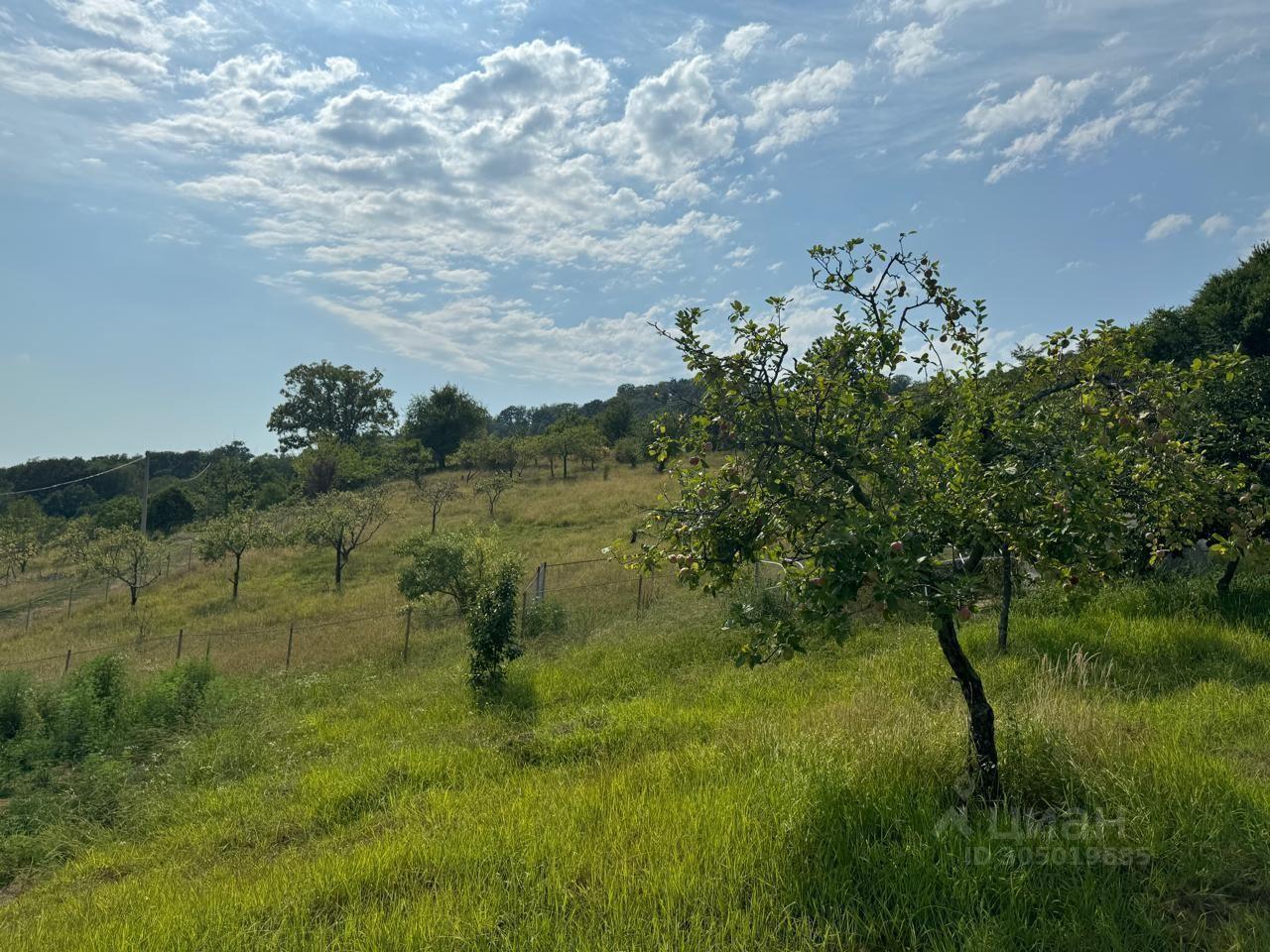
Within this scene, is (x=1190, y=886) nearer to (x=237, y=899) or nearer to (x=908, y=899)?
(x=908, y=899)

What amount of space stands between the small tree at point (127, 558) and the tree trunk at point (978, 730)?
34.8m

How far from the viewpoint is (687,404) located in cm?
548

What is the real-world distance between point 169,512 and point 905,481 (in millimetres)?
71262

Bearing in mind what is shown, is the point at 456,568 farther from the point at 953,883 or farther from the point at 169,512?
the point at 169,512

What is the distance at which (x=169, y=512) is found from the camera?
6034 centimetres

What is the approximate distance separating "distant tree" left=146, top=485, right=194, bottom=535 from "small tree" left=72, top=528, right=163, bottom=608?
29957 millimetres

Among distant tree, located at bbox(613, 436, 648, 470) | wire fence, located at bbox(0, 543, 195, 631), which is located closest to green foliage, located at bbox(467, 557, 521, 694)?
wire fence, located at bbox(0, 543, 195, 631)

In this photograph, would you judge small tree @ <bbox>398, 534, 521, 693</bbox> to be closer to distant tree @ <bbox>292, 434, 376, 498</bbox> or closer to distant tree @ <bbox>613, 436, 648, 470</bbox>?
distant tree @ <bbox>613, 436, 648, 470</bbox>

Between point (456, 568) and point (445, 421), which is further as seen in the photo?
point (445, 421)

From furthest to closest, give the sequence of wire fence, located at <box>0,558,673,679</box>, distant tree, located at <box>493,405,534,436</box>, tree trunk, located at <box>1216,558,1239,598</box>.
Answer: distant tree, located at <box>493,405,534,436</box>, wire fence, located at <box>0,558,673,679</box>, tree trunk, located at <box>1216,558,1239,598</box>

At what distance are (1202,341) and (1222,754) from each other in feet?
89.5

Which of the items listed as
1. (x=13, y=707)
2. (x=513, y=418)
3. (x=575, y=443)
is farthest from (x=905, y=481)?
(x=513, y=418)

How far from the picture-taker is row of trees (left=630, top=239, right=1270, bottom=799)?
13.3 ft

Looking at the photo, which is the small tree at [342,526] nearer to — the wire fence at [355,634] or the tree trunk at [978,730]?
the wire fence at [355,634]
